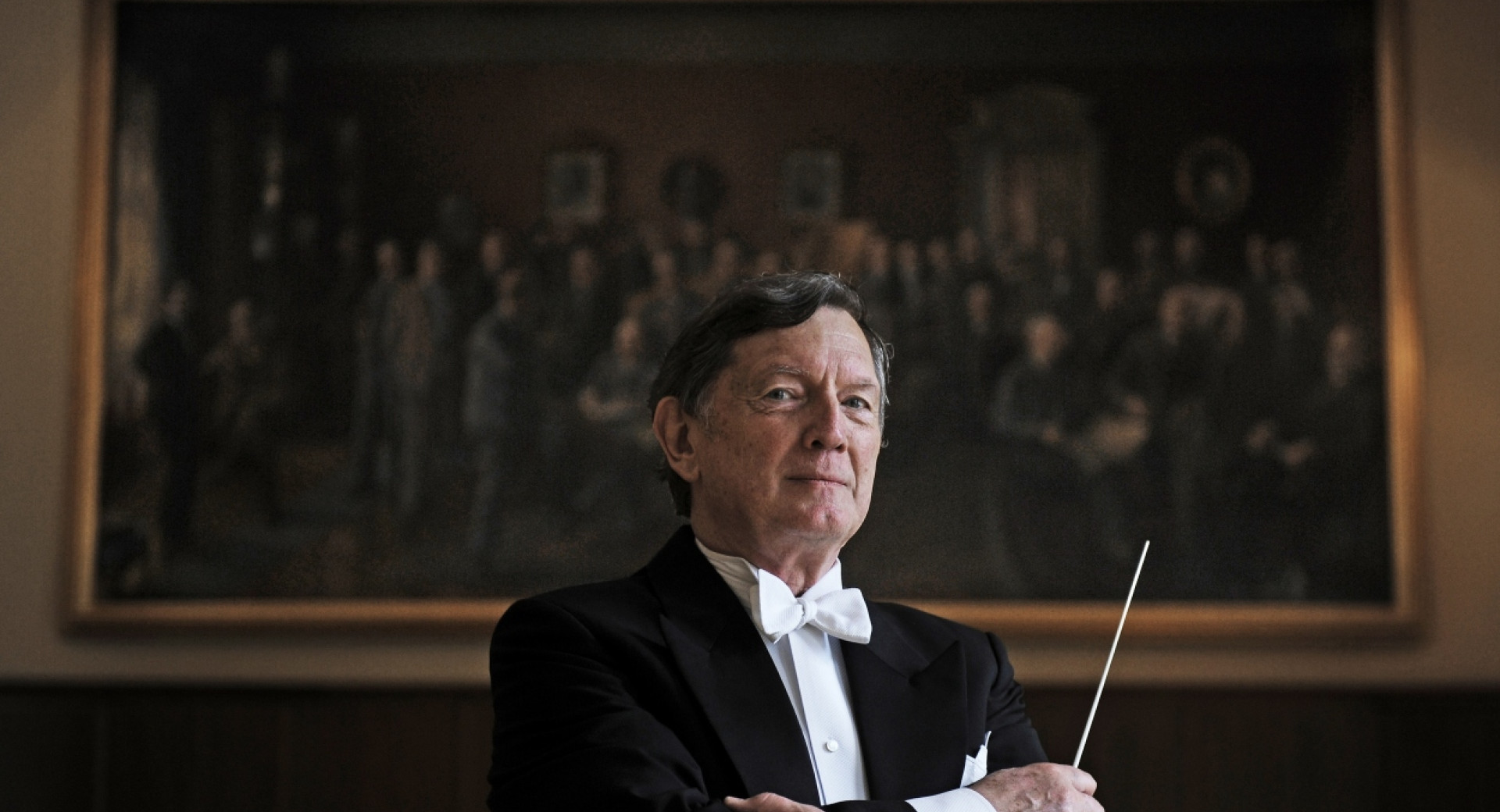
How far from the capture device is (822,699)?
7.61ft

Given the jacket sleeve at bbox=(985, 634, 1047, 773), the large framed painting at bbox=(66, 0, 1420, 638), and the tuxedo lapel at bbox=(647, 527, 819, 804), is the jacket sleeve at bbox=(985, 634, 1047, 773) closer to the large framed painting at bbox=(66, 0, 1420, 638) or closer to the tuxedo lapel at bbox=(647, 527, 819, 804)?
the tuxedo lapel at bbox=(647, 527, 819, 804)

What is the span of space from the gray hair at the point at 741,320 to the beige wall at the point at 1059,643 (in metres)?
2.78

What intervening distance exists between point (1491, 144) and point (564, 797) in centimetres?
476

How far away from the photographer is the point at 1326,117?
17.4 feet

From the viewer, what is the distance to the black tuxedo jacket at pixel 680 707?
207 centimetres

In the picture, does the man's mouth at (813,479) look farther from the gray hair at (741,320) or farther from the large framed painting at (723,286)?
the large framed painting at (723,286)

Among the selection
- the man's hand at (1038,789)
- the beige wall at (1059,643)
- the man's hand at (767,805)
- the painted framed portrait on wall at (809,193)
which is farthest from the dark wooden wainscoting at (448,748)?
the man's hand at (767,805)

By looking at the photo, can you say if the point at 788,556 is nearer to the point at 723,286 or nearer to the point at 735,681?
the point at 735,681

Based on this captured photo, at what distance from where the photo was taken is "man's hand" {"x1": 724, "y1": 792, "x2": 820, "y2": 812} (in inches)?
77.9

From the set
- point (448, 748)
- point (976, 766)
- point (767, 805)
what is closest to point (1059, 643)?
point (448, 748)

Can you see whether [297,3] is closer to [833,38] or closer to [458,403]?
[458,403]

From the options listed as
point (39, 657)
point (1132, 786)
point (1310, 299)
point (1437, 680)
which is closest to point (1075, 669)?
point (1132, 786)

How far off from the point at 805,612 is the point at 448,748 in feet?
10.0

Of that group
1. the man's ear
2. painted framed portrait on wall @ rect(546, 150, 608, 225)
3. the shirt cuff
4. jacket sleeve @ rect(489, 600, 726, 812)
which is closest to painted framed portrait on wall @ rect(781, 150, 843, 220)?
painted framed portrait on wall @ rect(546, 150, 608, 225)
